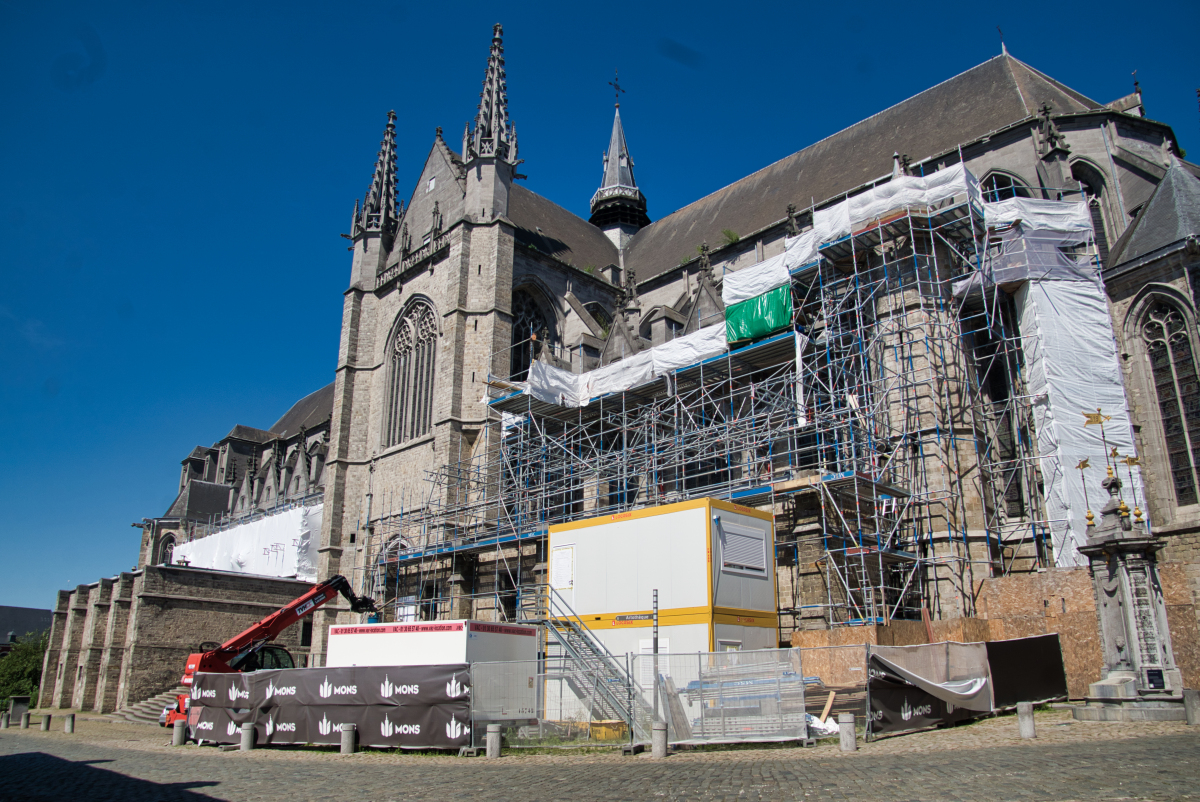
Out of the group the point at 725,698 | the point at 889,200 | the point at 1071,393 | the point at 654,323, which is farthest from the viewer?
the point at 654,323

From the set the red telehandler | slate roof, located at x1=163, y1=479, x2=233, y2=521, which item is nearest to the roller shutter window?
the red telehandler

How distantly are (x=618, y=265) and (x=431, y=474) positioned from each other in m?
14.7

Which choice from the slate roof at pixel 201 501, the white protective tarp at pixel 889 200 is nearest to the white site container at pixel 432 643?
the white protective tarp at pixel 889 200

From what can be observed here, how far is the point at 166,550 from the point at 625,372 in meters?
36.2

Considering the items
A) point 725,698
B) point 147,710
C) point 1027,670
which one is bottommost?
point 147,710

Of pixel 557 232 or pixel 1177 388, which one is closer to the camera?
pixel 1177 388

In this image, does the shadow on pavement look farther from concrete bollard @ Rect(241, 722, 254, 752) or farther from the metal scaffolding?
the metal scaffolding

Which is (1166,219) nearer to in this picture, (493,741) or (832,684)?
(832,684)

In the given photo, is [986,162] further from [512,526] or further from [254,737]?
[254,737]

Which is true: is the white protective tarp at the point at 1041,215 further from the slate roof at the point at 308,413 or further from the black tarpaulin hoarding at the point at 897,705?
the slate roof at the point at 308,413

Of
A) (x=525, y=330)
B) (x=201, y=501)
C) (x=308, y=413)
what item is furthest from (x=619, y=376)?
(x=201, y=501)

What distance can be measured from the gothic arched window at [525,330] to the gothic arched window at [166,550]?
29575 mm

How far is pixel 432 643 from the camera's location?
12.9 metres

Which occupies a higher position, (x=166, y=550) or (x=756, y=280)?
(x=756, y=280)
